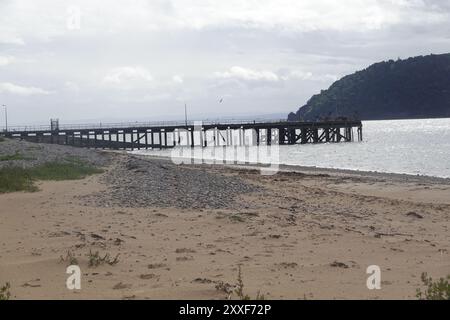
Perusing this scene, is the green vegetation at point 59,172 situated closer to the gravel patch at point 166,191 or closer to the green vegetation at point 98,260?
the gravel patch at point 166,191

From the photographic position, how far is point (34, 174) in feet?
75.9

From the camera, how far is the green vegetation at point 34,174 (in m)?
18.8

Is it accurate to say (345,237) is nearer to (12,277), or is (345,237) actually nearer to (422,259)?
(422,259)

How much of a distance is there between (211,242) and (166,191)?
25.1 feet

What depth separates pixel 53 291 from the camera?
7562mm

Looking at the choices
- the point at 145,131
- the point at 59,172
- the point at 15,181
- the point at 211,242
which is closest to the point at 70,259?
the point at 211,242

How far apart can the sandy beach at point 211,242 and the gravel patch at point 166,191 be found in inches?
2.8

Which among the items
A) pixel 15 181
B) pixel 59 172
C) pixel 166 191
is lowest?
pixel 166 191

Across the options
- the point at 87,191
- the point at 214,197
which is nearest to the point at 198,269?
the point at 214,197

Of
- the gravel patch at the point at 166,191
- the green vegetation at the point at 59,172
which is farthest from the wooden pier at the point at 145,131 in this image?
the gravel patch at the point at 166,191

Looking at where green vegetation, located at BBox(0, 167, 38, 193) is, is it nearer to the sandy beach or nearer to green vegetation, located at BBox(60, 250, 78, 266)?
the sandy beach

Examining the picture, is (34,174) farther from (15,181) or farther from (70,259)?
(70,259)

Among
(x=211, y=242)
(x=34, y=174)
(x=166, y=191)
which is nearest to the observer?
(x=211, y=242)

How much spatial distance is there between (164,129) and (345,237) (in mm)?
70181
